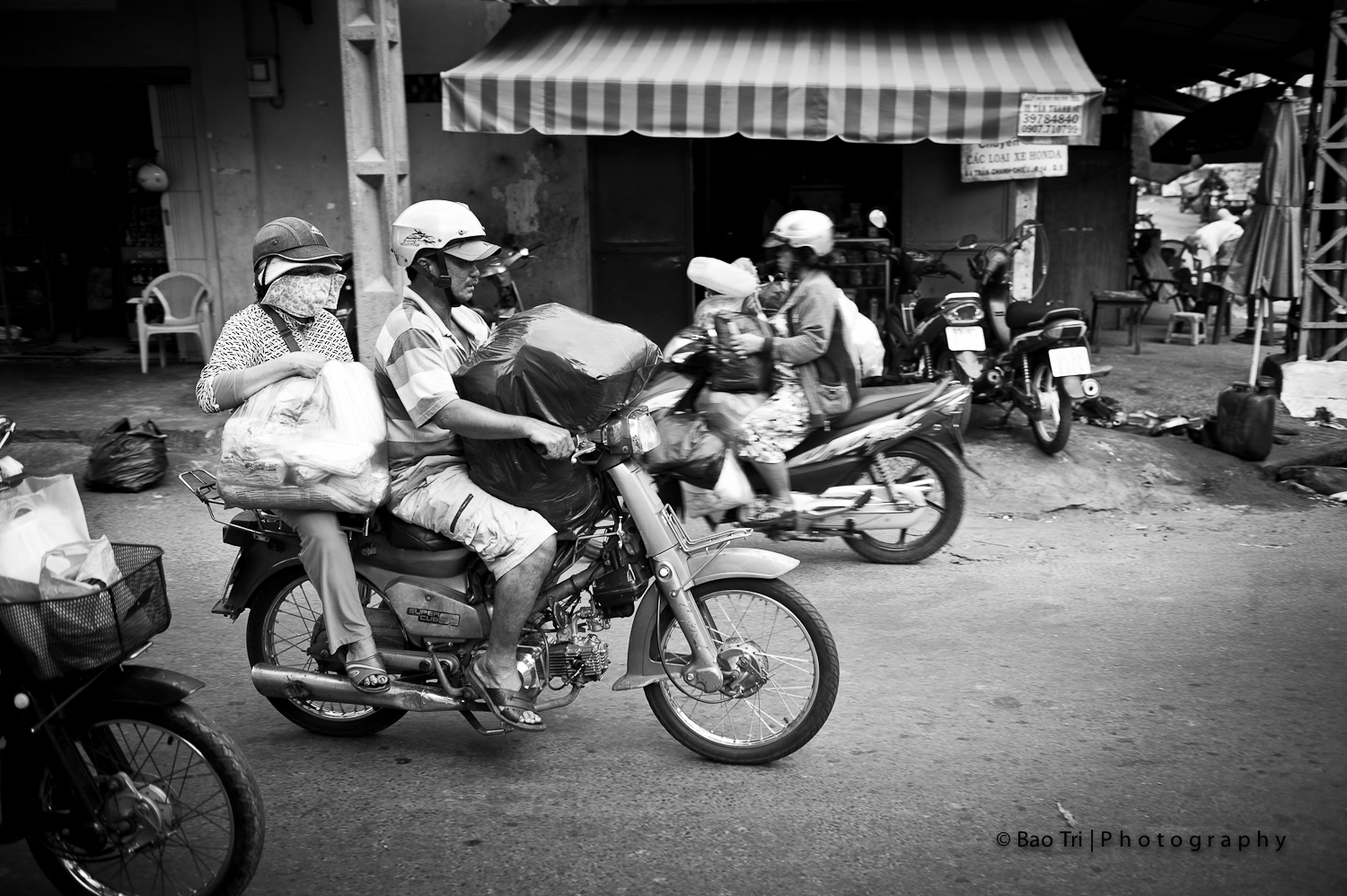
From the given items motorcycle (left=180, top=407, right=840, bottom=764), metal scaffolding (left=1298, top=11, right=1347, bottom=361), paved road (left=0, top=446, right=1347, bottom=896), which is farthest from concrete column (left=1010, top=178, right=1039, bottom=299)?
motorcycle (left=180, top=407, right=840, bottom=764)

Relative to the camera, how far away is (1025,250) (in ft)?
29.2

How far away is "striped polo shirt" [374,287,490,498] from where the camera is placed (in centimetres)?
346

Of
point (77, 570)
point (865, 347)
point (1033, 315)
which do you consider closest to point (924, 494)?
point (865, 347)

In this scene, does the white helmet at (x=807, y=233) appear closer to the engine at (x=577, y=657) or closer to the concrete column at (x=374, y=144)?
the engine at (x=577, y=657)

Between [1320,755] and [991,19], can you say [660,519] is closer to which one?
[1320,755]

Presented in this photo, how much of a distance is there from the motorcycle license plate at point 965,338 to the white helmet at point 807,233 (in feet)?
7.41

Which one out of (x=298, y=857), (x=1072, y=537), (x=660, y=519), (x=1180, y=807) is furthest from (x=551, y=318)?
(x=1072, y=537)

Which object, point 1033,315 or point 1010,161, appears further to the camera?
point 1010,161

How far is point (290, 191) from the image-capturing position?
1042 centimetres

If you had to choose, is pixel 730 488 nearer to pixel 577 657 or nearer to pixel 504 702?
pixel 577 657

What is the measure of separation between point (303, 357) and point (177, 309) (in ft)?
26.3

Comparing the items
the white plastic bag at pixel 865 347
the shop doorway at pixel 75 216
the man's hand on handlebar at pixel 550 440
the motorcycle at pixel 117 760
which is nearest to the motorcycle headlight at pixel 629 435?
the man's hand on handlebar at pixel 550 440

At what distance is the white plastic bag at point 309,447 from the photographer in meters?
3.39

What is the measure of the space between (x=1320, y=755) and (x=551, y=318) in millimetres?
2949
